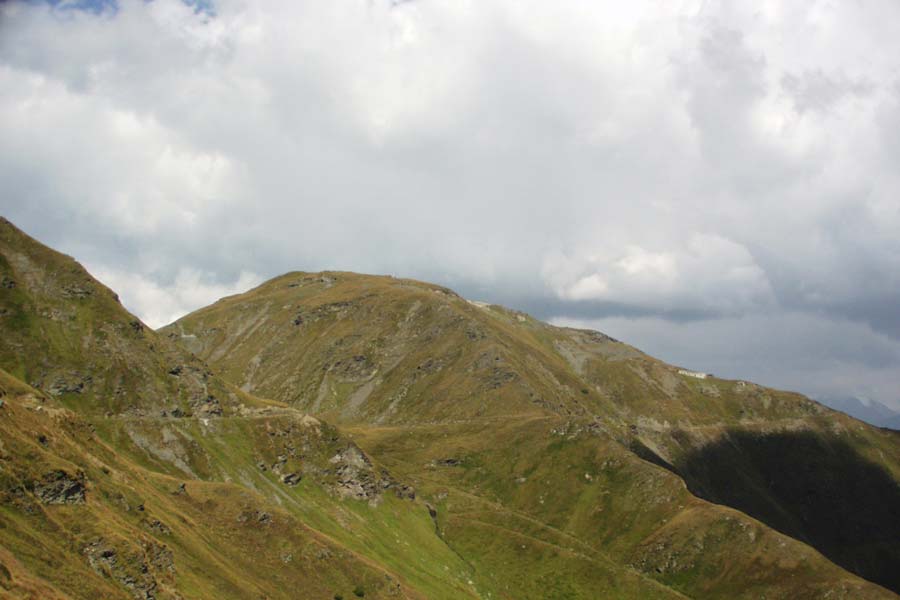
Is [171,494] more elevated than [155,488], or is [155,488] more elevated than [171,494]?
[155,488]

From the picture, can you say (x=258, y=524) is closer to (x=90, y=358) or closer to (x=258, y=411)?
(x=258, y=411)

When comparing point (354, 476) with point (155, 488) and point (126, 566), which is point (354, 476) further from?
point (126, 566)

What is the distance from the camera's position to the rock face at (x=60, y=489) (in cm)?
6831

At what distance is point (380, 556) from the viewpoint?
6152 inches

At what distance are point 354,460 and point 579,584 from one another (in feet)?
237

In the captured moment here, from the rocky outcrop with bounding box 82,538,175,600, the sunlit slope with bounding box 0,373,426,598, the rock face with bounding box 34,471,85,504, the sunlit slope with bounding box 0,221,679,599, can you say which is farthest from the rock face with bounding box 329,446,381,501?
the rocky outcrop with bounding box 82,538,175,600

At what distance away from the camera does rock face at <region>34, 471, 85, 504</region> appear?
68.3 meters

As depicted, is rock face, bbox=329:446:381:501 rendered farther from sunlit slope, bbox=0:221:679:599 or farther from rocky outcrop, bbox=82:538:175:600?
rocky outcrop, bbox=82:538:175:600

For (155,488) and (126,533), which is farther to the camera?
(155,488)

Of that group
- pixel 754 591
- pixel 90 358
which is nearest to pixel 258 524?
pixel 90 358

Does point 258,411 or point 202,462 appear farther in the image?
point 258,411

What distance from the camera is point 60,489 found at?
70000 millimetres

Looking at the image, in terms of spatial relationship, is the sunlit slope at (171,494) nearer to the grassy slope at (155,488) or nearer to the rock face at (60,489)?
the rock face at (60,489)

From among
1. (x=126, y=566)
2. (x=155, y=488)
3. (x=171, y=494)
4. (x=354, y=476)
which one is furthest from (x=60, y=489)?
(x=354, y=476)
